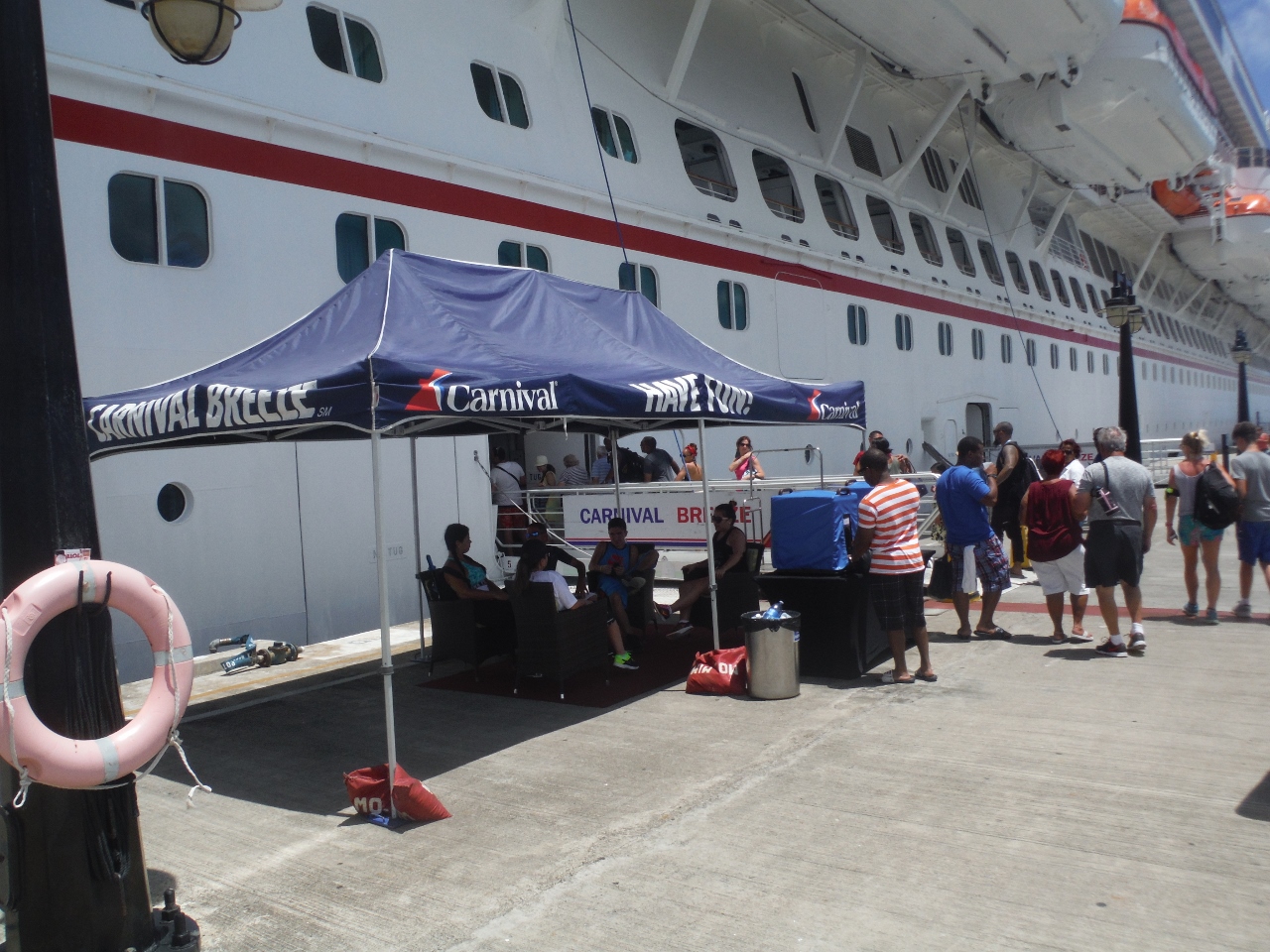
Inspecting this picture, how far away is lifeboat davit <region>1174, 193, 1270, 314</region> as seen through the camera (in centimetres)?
3838

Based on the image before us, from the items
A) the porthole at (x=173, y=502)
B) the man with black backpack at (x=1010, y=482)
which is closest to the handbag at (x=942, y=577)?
the man with black backpack at (x=1010, y=482)

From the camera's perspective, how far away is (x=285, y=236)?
9.73 m

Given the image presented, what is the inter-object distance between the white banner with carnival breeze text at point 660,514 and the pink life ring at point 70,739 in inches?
300

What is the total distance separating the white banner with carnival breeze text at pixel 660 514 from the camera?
1130cm

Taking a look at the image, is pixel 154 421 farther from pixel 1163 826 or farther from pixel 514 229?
pixel 514 229

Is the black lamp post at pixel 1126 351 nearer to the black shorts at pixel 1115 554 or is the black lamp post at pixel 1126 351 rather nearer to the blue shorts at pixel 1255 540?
the blue shorts at pixel 1255 540

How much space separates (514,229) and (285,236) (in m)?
3.10

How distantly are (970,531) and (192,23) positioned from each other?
6.59m

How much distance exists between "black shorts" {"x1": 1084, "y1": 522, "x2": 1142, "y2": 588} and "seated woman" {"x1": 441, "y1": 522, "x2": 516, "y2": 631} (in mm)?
4395

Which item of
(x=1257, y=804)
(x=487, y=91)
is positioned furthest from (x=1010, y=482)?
(x=487, y=91)

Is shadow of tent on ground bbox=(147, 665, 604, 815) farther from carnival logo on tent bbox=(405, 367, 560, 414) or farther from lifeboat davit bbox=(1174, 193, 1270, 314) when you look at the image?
lifeboat davit bbox=(1174, 193, 1270, 314)

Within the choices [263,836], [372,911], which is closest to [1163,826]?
[372,911]

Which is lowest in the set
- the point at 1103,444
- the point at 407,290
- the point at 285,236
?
the point at 1103,444

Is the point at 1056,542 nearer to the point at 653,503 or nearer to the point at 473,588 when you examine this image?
the point at 473,588
